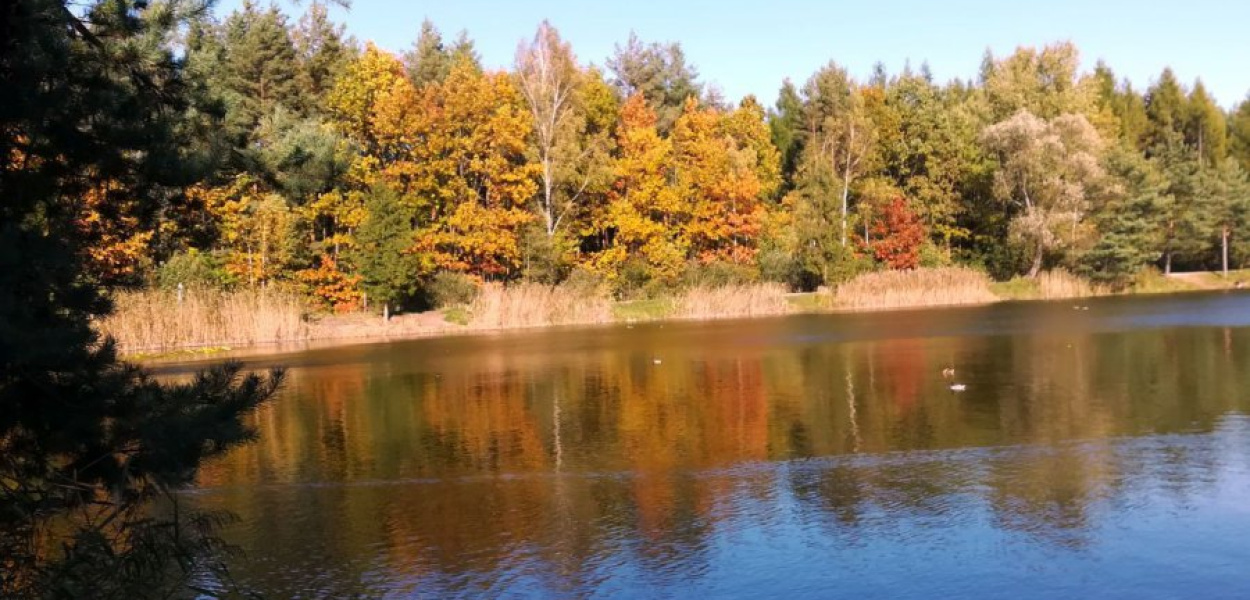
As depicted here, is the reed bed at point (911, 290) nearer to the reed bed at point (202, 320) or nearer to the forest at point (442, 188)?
the forest at point (442, 188)

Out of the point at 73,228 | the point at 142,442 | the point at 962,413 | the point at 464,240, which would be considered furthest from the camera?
the point at 464,240

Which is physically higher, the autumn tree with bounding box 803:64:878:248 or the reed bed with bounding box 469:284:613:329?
the autumn tree with bounding box 803:64:878:248

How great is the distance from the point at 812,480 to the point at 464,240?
31.0 m

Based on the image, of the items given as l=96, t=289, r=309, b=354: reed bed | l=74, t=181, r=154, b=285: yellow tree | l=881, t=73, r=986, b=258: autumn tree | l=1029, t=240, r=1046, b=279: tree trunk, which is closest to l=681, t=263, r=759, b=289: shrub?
l=881, t=73, r=986, b=258: autumn tree

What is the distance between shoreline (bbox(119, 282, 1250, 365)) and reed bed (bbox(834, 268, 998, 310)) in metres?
0.49

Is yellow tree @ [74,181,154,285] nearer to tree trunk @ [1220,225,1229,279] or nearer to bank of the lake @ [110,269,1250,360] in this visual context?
bank of the lake @ [110,269,1250,360]

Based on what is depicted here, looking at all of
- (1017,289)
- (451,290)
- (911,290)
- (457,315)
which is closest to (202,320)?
(457,315)

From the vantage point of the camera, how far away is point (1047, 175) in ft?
160

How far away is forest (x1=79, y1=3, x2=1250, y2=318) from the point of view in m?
39.8

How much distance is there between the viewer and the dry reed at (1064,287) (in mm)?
46000

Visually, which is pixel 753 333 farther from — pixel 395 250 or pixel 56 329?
pixel 56 329

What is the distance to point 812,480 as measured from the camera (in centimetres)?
1100

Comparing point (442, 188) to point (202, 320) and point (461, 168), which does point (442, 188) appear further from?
point (202, 320)

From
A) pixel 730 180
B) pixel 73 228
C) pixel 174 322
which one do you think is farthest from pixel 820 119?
pixel 73 228
